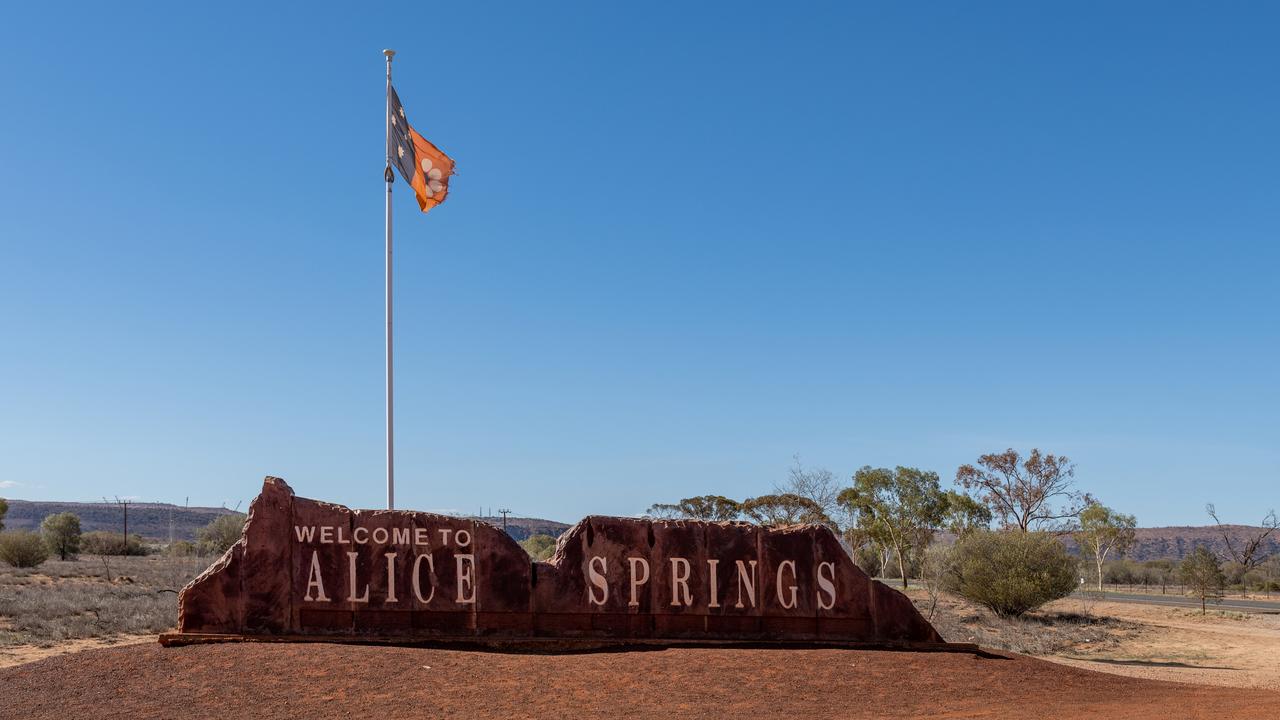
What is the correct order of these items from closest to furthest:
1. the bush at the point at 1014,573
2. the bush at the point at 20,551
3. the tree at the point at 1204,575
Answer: the bush at the point at 1014,573
the tree at the point at 1204,575
the bush at the point at 20,551

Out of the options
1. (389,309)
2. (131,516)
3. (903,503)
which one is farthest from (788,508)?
(131,516)

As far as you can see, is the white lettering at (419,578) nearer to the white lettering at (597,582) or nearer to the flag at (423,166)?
the white lettering at (597,582)

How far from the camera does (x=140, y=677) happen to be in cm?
1012

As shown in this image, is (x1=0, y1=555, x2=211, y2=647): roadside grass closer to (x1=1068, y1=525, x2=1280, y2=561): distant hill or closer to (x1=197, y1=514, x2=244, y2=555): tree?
(x1=197, y1=514, x2=244, y2=555): tree

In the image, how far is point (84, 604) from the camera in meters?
21.4

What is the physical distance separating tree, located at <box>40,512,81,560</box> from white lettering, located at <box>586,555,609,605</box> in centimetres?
4256

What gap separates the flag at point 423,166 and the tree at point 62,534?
36.4 m

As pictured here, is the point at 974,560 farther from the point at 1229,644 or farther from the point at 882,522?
the point at 882,522

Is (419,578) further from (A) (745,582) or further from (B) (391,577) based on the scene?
(A) (745,582)

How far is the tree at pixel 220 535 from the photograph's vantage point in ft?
131

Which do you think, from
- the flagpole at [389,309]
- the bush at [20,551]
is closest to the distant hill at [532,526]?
the bush at [20,551]

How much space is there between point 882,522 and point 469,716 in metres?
42.5

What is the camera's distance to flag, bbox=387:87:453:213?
19.1 metres

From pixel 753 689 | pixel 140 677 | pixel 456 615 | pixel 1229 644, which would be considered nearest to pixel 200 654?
pixel 140 677
